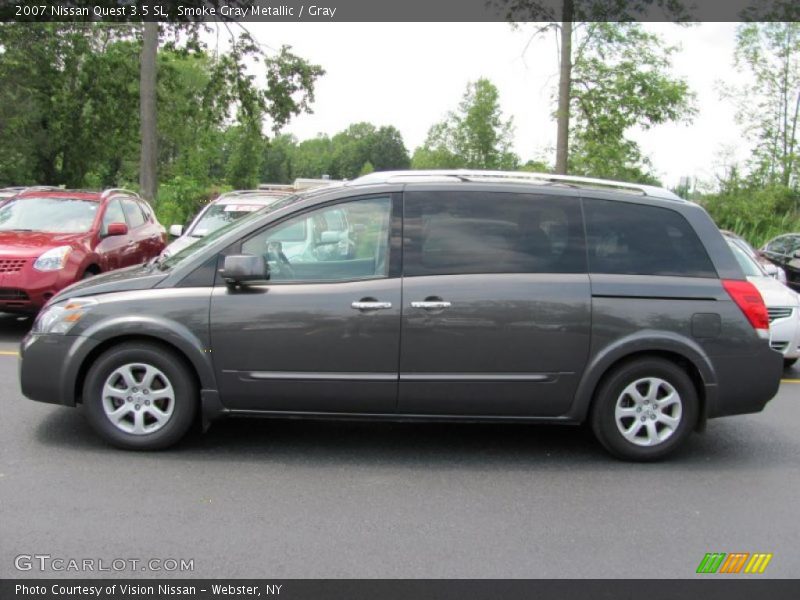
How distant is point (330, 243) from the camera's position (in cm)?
525

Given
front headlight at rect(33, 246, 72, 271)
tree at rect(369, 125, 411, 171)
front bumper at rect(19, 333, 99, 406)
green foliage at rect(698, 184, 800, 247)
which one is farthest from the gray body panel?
tree at rect(369, 125, 411, 171)

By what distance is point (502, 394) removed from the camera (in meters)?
5.10

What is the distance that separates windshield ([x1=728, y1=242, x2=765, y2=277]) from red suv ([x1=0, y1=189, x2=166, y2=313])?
7.63 meters

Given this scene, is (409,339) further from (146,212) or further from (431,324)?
(146,212)

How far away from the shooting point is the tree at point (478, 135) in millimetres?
66062

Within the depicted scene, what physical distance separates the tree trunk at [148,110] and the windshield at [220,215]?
9.93m

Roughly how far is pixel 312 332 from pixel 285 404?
513 mm

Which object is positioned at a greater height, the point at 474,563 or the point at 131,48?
the point at 131,48

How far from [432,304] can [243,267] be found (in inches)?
47.5

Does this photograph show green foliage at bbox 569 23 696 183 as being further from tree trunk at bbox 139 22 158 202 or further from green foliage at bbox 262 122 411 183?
green foliage at bbox 262 122 411 183

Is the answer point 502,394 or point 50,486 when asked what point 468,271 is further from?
point 50,486

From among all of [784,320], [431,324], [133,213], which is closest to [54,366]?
[431,324]

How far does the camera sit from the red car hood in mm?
8773

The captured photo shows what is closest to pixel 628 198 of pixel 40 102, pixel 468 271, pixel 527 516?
pixel 468 271
